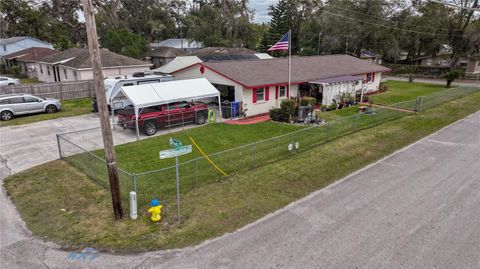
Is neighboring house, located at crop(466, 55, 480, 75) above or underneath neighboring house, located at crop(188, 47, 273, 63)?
underneath

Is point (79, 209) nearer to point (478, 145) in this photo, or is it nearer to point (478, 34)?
point (478, 145)

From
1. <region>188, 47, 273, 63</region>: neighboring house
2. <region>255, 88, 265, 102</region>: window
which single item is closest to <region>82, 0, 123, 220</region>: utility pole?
<region>255, 88, 265, 102</region>: window

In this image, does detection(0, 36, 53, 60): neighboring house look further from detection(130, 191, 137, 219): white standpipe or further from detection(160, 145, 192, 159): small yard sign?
detection(160, 145, 192, 159): small yard sign

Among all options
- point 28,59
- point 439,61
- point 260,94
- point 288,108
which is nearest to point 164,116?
point 260,94

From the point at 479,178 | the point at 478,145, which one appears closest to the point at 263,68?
the point at 478,145

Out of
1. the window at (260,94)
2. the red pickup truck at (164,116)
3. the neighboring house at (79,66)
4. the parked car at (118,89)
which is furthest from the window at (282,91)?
the neighboring house at (79,66)

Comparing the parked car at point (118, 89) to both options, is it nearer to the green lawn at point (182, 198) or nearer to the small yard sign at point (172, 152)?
the green lawn at point (182, 198)
